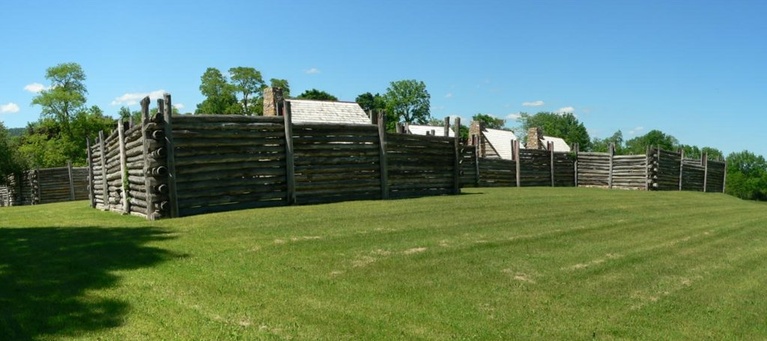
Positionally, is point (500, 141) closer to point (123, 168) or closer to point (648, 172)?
point (648, 172)

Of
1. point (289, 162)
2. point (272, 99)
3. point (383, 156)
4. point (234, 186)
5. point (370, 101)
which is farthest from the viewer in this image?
point (370, 101)

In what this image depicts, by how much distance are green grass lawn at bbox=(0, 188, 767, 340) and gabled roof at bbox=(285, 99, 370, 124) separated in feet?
48.7

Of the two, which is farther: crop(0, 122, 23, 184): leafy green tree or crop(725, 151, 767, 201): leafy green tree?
crop(725, 151, 767, 201): leafy green tree

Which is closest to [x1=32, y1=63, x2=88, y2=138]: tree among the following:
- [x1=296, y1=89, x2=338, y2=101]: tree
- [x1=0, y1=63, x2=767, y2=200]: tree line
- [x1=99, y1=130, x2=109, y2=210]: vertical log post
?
[x1=0, y1=63, x2=767, y2=200]: tree line

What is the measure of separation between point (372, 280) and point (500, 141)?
128 ft

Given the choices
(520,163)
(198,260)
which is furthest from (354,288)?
(520,163)

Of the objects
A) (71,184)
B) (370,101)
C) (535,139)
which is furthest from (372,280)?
(370,101)

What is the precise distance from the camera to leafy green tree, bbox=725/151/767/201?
42.8 meters

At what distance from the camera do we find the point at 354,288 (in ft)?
17.4

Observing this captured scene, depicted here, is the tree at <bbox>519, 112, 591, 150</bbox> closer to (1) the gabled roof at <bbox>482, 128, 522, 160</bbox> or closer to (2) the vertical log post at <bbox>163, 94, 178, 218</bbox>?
(1) the gabled roof at <bbox>482, 128, 522, 160</bbox>

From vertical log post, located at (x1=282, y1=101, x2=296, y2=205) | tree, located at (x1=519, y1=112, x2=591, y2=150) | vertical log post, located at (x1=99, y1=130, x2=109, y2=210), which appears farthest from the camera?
tree, located at (x1=519, y1=112, x2=591, y2=150)

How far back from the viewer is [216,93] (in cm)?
6912

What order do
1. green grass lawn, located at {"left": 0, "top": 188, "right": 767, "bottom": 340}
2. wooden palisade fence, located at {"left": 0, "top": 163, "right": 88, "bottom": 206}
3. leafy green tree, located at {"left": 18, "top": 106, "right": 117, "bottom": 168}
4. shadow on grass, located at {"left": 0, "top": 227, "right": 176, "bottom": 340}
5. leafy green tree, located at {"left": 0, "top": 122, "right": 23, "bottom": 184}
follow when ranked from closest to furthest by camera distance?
shadow on grass, located at {"left": 0, "top": 227, "right": 176, "bottom": 340}
green grass lawn, located at {"left": 0, "top": 188, "right": 767, "bottom": 340}
wooden palisade fence, located at {"left": 0, "top": 163, "right": 88, "bottom": 206}
leafy green tree, located at {"left": 0, "top": 122, "right": 23, "bottom": 184}
leafy green tree, located at {"left": 18, "top": 106, "right": 117, "bottom": 168}

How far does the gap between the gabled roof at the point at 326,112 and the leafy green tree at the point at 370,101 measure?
1960 inches
